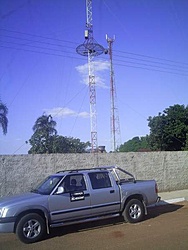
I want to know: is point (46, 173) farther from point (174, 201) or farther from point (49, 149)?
point (49, 149)

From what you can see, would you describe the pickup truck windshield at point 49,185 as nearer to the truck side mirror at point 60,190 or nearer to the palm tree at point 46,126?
the truck side mirror at point 60,190

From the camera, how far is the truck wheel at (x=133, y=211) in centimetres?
853

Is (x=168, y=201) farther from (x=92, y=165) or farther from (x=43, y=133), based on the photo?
(x=43, y=133)

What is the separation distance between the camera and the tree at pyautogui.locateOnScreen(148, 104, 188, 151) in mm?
31698

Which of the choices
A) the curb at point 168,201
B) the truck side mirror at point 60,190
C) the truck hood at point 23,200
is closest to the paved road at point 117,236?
the truck hood at point 23,200

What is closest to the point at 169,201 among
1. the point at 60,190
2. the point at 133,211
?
the point at 133,211

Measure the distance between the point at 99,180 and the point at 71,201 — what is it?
1.18 meters

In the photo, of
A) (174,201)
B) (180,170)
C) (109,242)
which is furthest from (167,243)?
(180,170)

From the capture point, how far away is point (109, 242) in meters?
6.68

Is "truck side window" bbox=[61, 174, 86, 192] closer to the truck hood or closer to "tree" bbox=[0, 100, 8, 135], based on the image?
the truck hood

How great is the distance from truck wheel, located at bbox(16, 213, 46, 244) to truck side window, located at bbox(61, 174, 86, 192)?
1068mm

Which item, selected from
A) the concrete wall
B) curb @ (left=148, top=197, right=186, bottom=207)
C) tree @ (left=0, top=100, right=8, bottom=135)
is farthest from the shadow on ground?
tree @ (left=0, top=100, right=8, bottom=135)

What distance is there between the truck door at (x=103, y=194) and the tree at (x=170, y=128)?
24.3 metres

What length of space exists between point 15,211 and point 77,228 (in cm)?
213
